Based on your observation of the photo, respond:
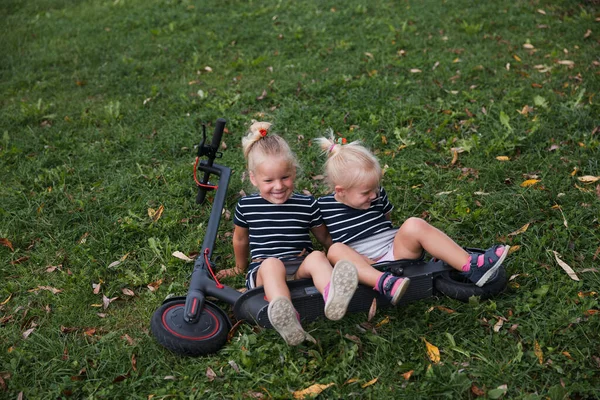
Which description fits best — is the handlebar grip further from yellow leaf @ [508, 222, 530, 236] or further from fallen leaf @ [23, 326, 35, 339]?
yellow leaf @ [508, 222, 530, 236]

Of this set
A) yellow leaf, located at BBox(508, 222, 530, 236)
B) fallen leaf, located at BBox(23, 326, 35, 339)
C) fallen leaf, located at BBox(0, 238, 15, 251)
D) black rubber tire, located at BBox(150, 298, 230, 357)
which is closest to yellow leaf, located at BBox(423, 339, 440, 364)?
black rubber tire, located at BBox(150, 298, 230, 357)

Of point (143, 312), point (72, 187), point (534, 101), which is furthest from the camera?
point (534, 101)

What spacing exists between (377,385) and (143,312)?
171 centimetres

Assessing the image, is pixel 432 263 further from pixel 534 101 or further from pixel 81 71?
pixel 81 71

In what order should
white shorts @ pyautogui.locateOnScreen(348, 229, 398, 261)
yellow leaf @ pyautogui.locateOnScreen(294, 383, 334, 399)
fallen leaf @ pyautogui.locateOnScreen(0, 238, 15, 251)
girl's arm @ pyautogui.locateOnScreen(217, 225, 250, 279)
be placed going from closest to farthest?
1. yellow leaf @ pyautogui.locateOnScreen(294, 383, 334, 399)
2. white shorts @ pyautogui.locateOnScreen(348, 229, 398, 261)
3. girl's arm @ pyautogui.locateOnScreen(217, 225, 250, 279)
4. fallen leaf @ pyautogui.locateOnScreen(0, 238, 15, 251)

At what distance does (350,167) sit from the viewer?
3582 mm

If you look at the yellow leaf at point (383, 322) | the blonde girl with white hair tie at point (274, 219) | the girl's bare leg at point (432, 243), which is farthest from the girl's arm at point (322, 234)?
the yellow leaf at point (383, 322)

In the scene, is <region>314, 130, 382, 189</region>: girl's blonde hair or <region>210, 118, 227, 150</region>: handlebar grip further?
<region>210, 118, 227, 150</region>: handlebar grip

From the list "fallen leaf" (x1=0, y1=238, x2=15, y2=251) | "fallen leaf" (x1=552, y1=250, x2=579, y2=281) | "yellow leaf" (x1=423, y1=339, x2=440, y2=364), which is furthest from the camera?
"fallen leaf" (x1=0, y1=238, x2=15, y2=251)

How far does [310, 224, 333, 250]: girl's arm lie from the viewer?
391 cm

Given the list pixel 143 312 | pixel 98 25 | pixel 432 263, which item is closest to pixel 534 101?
pixel 432 263

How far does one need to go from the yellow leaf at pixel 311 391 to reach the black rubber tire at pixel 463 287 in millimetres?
941

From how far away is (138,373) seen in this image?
3266 mm

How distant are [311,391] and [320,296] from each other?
1.82ft
